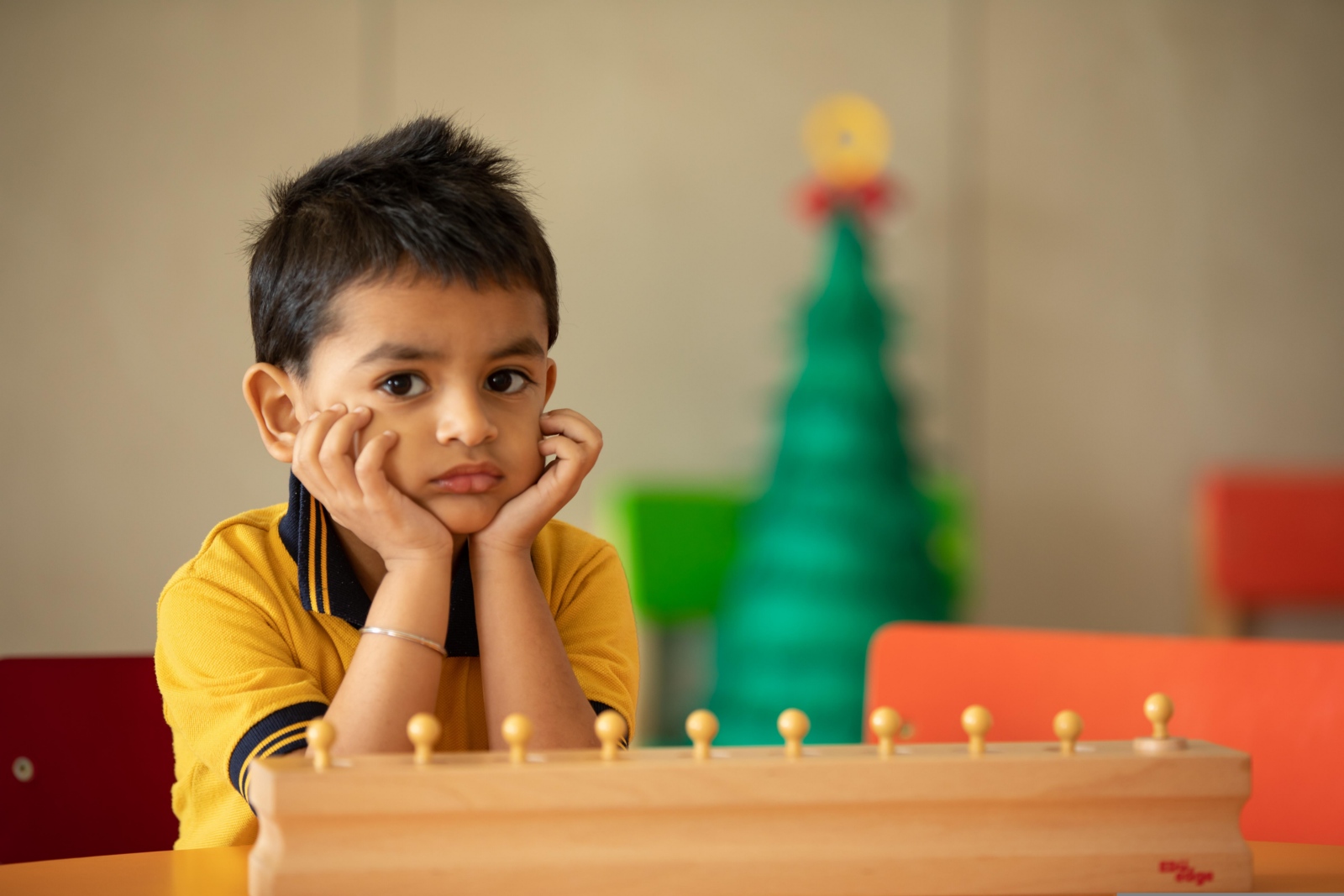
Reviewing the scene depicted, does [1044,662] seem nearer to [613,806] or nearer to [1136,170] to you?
[613,806]

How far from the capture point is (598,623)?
108 centimetres

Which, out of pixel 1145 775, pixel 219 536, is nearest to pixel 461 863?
pixel 1145 775

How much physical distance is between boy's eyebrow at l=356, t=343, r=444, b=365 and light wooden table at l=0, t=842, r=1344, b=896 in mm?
337

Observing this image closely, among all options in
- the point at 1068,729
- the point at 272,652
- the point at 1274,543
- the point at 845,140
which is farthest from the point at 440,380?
the point at 1274,543

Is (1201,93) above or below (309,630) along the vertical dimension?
above

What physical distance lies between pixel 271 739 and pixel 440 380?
268mm

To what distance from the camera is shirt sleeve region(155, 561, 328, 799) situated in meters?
0.87

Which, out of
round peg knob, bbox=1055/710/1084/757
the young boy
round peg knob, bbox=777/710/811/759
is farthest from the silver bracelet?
round peg knob, bbox=1055/710/1084/757

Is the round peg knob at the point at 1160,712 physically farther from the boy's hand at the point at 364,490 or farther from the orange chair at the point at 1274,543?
the orange chair at the point at 1274,543

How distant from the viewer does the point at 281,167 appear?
3152 millimetres

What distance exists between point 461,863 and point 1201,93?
11.5ft

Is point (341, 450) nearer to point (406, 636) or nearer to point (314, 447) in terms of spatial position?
point (314, 447)

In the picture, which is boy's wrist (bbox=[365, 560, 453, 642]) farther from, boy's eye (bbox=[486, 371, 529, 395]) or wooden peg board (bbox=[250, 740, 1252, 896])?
wooden peg board (bbox=[250, 740, 1252, 896])

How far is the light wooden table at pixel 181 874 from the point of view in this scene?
68cm
